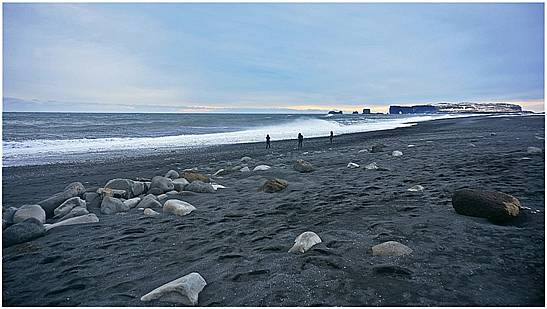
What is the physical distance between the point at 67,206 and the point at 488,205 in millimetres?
6938

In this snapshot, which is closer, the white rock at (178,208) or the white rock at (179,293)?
the white rock at (179,293)

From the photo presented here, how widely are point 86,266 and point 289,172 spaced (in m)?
6.23

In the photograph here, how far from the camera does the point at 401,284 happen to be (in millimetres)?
2959

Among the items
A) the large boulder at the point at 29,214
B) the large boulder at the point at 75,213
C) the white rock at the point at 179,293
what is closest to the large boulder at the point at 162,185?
the large boulder at the point at 75,213

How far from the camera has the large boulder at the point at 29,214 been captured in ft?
18.0

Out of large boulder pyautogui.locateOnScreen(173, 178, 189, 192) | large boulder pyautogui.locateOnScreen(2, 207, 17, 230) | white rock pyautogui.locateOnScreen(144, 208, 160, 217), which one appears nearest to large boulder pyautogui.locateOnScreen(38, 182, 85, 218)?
large boulder pyautogui.locateOnScreen(2, 207, 17, 230)

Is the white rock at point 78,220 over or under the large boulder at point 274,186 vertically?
under

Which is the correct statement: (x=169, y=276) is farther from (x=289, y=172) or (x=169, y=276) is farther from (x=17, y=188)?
(x=17, y=188)

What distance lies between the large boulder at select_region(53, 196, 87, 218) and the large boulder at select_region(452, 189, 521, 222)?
6442mm

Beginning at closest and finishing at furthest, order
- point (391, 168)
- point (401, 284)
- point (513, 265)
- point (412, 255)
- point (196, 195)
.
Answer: point (401, 284) → point (513, 265) → point (412, 255) → point (196, 195) → point (391, 168)

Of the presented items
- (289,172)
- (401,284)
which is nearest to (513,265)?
(401,284)

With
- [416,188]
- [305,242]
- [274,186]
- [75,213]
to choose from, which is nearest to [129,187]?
[75,213]

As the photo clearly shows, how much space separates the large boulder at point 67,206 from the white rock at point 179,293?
3.96 meters

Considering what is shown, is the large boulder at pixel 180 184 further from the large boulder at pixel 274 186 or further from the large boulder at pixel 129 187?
the large boulder at pixel 274 186
